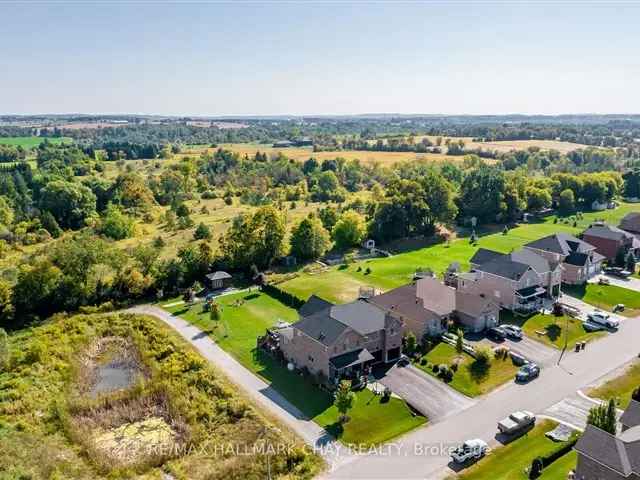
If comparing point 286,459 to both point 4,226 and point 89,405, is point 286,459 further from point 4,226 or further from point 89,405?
point 4,226

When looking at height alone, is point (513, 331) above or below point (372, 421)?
above

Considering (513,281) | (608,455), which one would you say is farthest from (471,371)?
(513,281)

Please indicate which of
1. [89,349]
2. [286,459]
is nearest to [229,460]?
[286,459]

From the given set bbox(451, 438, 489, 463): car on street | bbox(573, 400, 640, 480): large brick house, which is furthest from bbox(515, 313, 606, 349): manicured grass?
bbox(573, 400, 640, 480): large brick house

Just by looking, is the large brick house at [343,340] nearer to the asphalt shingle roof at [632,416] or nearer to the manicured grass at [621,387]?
the manicured grass at [621,387]

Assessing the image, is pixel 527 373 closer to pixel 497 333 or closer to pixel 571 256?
pixel 497 333

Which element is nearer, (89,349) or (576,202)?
(89,349)

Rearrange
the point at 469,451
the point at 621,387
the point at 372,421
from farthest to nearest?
the point at 621,387 < the point at 372,421 < the point at 469,451
